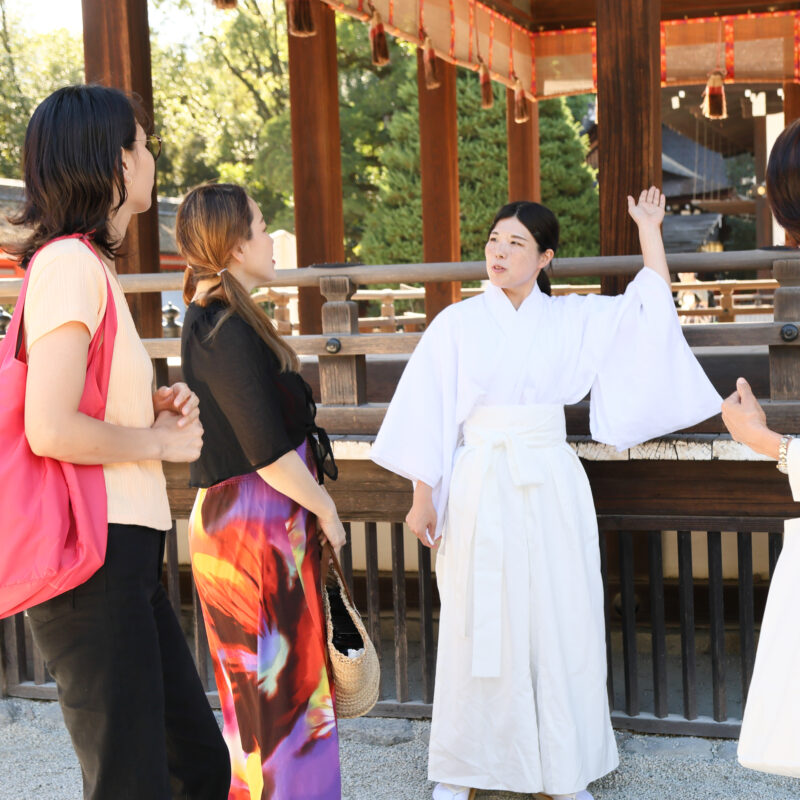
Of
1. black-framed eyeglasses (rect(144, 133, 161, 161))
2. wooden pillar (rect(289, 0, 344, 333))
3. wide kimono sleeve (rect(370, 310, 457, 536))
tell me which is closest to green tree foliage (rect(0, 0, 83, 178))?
wooden pillar (rect(289, 0, 344, 333))

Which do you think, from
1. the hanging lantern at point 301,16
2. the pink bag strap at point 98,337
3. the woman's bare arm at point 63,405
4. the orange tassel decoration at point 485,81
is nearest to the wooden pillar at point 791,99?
the orange tassel decoration at point 485,81

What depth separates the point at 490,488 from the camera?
279cm

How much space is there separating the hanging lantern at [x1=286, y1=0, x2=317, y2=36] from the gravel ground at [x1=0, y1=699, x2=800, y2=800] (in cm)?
320

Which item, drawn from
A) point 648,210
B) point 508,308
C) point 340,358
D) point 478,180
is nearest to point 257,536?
point 508,308

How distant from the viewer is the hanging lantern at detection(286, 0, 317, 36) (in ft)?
15.9

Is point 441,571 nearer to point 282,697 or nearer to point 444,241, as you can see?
point 282,697

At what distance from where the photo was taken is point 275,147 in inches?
723

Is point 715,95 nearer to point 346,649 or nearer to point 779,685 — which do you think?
point 346,649

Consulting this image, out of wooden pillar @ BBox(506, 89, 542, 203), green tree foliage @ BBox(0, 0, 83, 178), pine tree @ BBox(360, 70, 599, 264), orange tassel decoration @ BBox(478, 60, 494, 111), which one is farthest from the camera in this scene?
green tree foliage @ BBox(0, 0, 83, 178)

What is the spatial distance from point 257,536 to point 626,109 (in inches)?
76.0

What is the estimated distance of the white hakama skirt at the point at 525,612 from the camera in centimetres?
277

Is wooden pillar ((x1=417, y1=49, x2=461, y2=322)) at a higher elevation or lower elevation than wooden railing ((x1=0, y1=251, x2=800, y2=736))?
higher

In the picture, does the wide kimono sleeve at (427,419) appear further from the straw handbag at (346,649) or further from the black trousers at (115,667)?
the black trousers at (115,667)

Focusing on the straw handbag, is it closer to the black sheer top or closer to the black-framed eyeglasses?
the black sheer top
